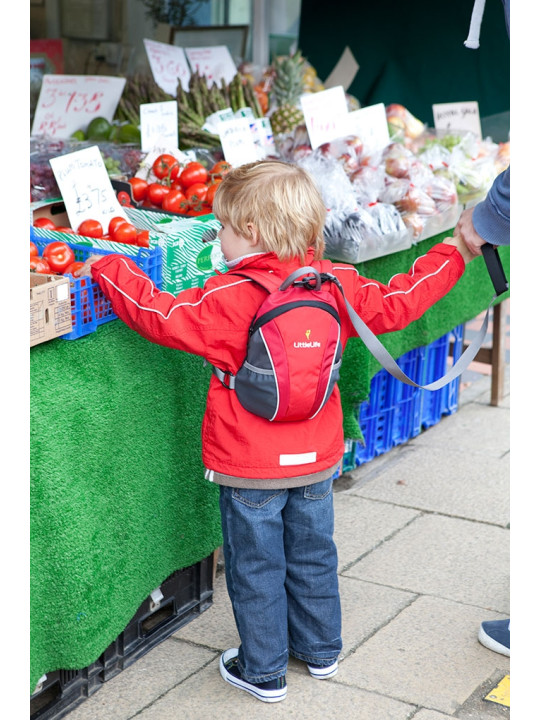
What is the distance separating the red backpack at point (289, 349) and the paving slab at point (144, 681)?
0.94 meters

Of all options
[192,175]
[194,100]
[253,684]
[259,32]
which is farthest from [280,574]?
[259,32]

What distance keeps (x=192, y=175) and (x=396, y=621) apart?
2.10 meters

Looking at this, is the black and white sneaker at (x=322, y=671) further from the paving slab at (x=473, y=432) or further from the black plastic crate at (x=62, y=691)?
the paving slab at (x=473, y=432)

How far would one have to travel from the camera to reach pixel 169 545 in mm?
2828

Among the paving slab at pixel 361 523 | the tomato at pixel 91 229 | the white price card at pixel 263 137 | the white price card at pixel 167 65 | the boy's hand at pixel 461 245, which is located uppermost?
the white price card at pixel 167 65

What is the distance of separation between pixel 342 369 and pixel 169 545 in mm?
1309

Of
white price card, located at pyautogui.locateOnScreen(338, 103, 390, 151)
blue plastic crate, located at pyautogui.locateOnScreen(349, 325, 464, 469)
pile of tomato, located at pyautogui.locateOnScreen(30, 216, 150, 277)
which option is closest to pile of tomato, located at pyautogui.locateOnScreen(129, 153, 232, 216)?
pile of tomato, located at pyautogui.locateOnScreen(30, 216, 150, 277)

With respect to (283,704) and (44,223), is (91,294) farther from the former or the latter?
(283,704)

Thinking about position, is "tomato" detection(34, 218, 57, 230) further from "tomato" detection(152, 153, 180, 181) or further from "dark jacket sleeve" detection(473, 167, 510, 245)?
"dark jacket sleeve" detection(473, 167, 510, 245)

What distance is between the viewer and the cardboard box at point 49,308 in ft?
7.77

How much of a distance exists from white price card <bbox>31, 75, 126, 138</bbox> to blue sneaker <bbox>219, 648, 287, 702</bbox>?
2863mm

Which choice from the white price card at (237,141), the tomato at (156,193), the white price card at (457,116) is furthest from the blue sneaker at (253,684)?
the white price card at (457,116)

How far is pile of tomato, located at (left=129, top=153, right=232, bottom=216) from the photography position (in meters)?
3.82
